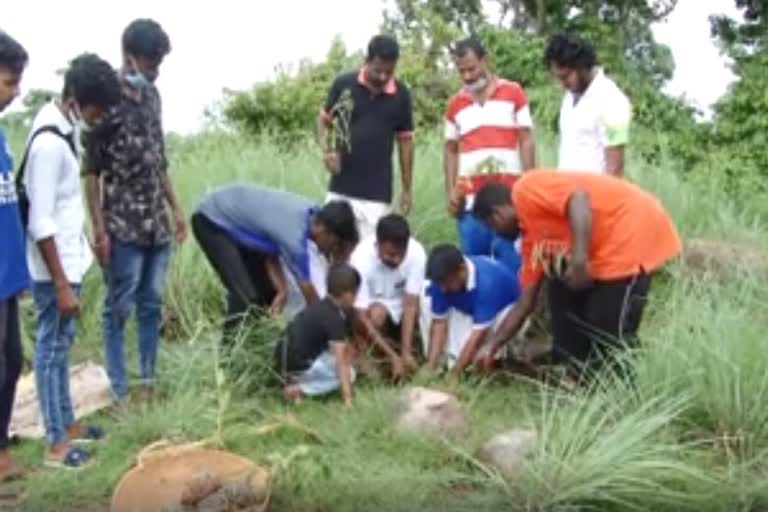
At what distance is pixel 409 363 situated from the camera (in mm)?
7473

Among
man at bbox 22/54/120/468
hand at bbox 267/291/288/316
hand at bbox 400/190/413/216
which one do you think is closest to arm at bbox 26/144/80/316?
man at bbox 22/54/120/468

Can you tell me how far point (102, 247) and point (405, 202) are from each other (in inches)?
91.5

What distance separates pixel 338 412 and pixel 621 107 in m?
2.14

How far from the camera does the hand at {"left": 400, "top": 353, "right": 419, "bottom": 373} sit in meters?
7.45

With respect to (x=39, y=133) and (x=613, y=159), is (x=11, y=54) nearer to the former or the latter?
(x=39, y=133)

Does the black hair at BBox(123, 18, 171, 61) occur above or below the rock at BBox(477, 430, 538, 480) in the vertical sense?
above

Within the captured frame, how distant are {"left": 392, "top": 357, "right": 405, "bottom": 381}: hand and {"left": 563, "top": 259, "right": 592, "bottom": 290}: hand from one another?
3.76 ft

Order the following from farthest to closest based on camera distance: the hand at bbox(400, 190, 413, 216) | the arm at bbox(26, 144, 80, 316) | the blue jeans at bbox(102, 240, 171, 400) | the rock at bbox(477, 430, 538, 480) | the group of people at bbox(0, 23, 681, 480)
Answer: the hand at bbox(400, 190, 413, 216)
the blue jeans at bbox(102, 240, 171, 400)
the group of people at bbox(0, 23, 681, 480)
the arm at bbox(26, 144, 80, 316)
the rock at bbox(477, 430, 538, 480)

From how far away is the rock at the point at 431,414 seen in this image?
253 inches

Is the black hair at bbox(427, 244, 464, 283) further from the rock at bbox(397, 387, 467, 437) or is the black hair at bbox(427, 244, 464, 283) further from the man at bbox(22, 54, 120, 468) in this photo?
the man at bbox(22, 54, 120, 468)

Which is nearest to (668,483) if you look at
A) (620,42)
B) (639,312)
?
(639,312)

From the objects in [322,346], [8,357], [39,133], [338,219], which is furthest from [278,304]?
[39,133]

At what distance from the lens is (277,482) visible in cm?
581

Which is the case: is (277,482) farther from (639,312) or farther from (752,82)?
(752,82)
